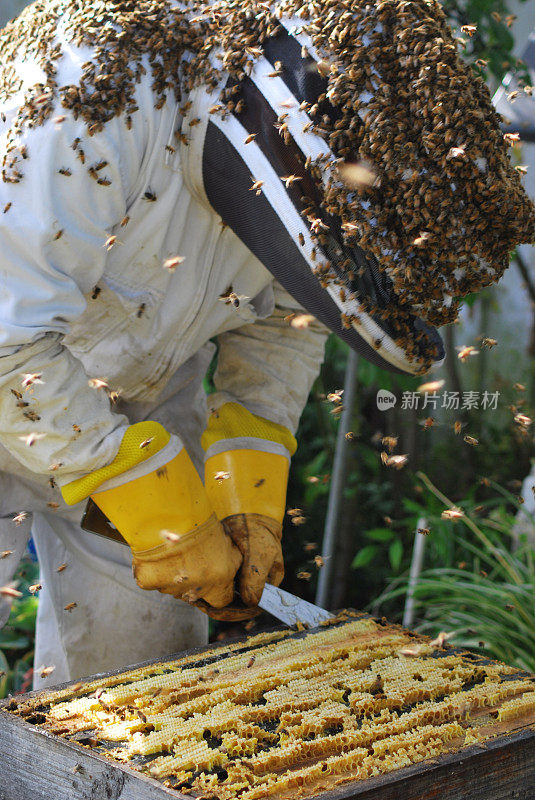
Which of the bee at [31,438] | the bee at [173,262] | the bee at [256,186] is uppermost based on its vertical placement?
the bee at [256,186]

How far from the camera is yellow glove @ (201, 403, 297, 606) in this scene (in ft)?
6.78

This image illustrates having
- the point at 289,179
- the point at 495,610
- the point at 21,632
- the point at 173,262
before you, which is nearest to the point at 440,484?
the point at 495,610

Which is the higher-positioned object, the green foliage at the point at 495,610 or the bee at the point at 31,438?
the bee at the point at 31,438

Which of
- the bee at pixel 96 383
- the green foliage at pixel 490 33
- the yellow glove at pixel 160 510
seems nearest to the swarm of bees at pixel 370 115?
the bee at pixel 96 383

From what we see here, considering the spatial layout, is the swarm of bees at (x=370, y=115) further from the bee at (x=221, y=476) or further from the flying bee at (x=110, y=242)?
the bee at (x=221, y=476)

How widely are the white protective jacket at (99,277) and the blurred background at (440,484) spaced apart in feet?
2.07

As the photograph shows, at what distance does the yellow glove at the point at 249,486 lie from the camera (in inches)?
81.4

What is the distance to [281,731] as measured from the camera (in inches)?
56.7

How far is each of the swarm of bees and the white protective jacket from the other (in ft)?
0.12

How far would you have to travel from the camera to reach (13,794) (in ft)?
4.92

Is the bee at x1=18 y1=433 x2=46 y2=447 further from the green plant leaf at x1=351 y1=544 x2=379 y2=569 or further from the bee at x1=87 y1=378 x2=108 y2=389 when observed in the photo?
the green plant leaf at x1=351 y1=544 x2=379 y2=569

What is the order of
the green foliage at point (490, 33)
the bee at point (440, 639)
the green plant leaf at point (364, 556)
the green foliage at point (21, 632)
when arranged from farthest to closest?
the green plant leaf at point (364, 556), the green foliage at point (21, 632), the green foliage at point (490, 33), the bee at point (440, 639)

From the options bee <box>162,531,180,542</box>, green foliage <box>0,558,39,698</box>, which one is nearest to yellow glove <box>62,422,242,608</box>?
bee <box>162,531,180,542</box>

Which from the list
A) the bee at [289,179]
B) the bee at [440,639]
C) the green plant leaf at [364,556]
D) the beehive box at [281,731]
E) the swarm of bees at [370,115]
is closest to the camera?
the beehive box at [281,731]
